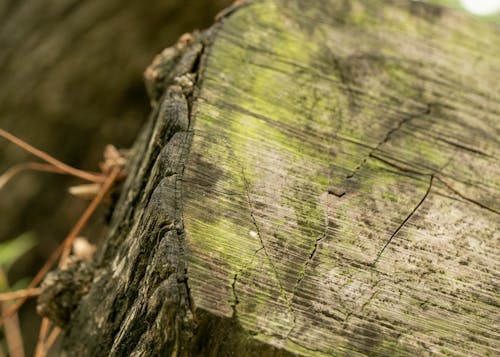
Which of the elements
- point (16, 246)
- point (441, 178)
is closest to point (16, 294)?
point (16, 246)

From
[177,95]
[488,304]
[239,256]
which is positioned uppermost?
[177,95]

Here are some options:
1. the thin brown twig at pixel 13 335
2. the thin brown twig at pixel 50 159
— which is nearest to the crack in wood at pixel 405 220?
the thin brown twig at pixel 50 159

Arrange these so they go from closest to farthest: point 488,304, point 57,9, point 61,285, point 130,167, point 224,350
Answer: point 224,350
point 488,304
point 61,285
point 130,167
point 57,9

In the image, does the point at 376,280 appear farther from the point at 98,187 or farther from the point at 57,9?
the point at 57,9

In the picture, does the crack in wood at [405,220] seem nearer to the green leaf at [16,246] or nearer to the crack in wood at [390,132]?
the crack in wood at [390,132]

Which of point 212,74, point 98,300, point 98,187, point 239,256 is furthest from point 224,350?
point 98,187

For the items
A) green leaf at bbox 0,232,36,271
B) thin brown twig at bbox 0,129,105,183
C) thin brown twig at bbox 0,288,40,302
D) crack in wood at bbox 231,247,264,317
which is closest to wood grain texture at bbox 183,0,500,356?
crack in wood at bbox 231,247,264,317

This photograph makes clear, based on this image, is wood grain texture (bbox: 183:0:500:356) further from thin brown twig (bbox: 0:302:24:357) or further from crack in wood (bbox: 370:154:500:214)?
thin brown twig (bbox: 0:302:24:357)
